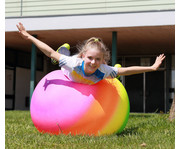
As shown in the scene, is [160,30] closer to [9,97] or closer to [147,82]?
[147,82]

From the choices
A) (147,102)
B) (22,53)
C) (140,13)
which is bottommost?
(147,102)

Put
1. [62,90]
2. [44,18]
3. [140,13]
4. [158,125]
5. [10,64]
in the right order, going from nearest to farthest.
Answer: [62,90], [158,125], [140,13], [44,18], [10,64]

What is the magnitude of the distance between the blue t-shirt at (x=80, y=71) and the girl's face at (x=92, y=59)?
0.31ft

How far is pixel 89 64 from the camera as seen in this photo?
4227 millimetres

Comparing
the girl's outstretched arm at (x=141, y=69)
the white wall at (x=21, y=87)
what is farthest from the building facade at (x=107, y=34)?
the girl's outstretched arm at (x=141, y=69)

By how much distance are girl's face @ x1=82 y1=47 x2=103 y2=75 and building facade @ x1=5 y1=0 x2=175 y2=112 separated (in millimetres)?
7156

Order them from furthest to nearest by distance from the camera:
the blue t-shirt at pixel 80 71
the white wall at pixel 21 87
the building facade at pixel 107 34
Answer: the white wall at pixel 21 87 < the building facade at pixel 107 34 < the blue t-shirt at pixel 80 71

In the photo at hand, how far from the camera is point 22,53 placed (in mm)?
17703

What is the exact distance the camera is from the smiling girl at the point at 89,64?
423cm

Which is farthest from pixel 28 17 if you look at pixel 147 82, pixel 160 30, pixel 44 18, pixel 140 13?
pixel 147 82

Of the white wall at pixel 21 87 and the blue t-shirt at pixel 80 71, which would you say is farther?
the white wall at pixel 21 87

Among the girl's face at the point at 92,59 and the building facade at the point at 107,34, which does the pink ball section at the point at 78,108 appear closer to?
the girl's face at the point at 92,59

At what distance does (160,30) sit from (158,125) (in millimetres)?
6816

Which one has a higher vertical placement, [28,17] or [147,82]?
[28,17]
